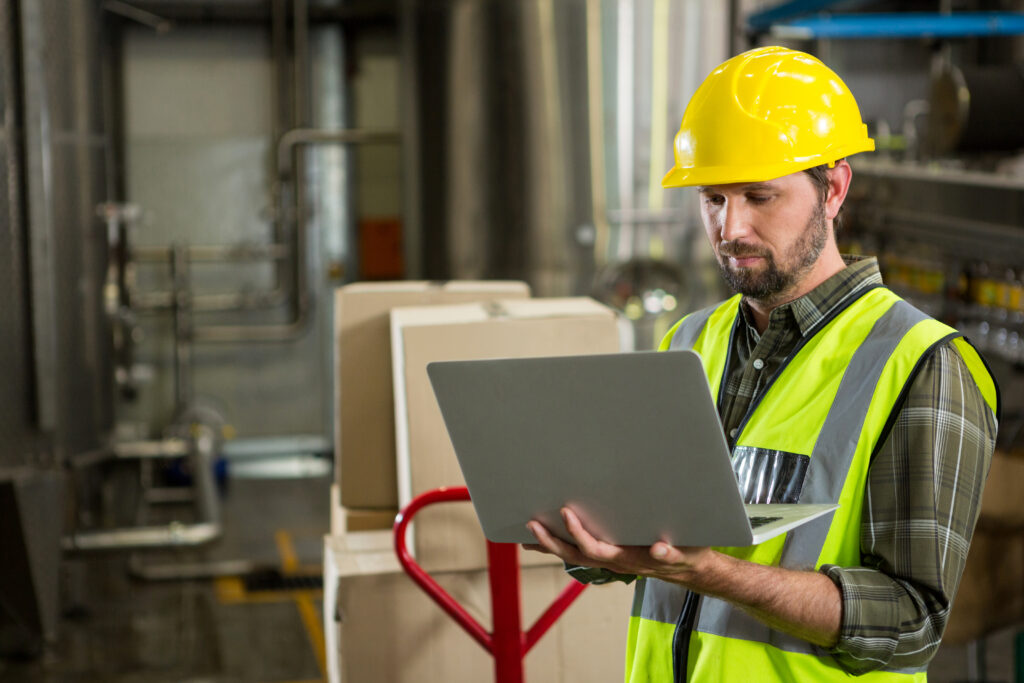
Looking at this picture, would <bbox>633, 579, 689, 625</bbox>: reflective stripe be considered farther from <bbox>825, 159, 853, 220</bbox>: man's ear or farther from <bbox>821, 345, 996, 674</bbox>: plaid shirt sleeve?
<bbox>825, 159, 853, 220</bbox>: man's ear

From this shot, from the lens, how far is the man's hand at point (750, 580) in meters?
1.29

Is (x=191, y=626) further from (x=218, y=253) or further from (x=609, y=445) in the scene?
(x=609, y=445)

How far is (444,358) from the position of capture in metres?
2.76

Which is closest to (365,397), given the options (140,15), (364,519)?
(364,519)

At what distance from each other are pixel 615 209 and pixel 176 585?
108 inches

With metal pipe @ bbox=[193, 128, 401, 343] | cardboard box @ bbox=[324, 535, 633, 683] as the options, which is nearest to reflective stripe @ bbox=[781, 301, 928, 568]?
cardboard box @ bbox=[324, 535, 633, 683]

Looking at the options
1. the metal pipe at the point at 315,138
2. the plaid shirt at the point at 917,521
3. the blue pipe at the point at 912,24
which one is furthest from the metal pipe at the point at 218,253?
the plaid shirt at the point at 917,521

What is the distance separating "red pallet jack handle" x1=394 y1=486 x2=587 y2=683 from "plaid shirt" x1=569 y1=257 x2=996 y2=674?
1178mm

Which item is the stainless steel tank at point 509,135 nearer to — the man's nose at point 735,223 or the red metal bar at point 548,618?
the red metal bar at point 548,618

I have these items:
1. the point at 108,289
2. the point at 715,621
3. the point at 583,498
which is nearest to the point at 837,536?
the point at 715,621

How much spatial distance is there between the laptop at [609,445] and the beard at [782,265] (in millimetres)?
300

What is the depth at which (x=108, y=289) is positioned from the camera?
18.2 feet

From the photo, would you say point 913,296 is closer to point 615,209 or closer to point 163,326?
point 615,209

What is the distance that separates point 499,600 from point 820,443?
4.16 ft
